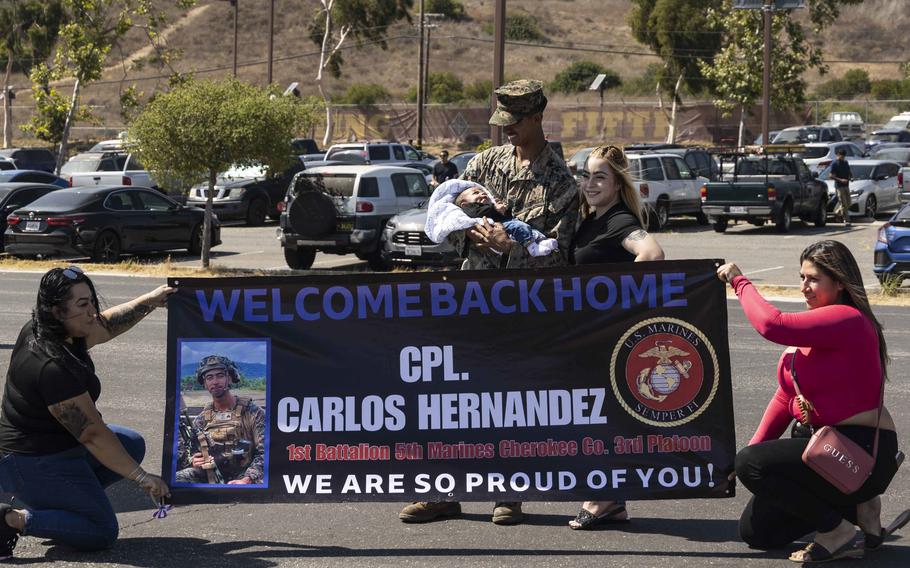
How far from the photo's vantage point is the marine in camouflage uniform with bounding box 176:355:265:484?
5.98 metres

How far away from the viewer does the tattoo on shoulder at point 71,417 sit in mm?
5559

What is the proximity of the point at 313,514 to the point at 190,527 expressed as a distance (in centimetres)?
63

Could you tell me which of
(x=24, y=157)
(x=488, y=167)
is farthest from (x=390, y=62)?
(x=488, y=167)

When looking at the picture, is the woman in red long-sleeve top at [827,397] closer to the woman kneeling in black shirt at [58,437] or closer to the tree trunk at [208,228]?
the woman kneeling in black shirt at [58,437]

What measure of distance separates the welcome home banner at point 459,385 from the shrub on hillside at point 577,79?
7708 cm

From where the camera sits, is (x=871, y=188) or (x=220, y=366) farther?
(x=871, y=188)

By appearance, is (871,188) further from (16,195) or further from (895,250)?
(16,195)

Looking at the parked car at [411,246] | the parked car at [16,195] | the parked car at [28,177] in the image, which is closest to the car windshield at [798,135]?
the parked car at [28,177]

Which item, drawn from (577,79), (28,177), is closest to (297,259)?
(28,177)

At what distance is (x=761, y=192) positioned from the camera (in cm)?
2967

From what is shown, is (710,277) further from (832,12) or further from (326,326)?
(832,12)

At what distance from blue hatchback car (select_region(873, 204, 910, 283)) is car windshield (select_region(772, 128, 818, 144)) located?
31.5 metres

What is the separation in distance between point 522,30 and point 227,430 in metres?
98.8

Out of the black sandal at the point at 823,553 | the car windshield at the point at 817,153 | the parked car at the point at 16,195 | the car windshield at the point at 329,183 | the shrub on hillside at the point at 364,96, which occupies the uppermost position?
the black sandal at the point at 823,553
